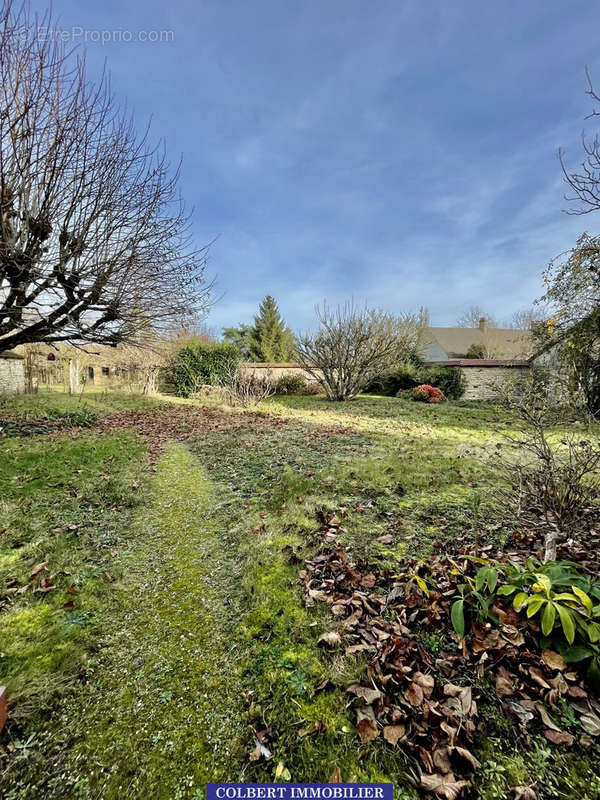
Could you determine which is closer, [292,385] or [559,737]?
[559,737]

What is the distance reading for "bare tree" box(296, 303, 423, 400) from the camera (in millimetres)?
14297

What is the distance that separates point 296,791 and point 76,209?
7.05 m

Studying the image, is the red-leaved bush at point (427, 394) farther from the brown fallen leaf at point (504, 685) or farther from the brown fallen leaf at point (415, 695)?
the brown fallen leaf at point (415, 695)

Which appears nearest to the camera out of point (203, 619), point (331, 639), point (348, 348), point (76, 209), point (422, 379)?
point (331, 639)

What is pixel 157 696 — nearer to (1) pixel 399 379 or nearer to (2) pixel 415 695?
(2) pixel 415 695

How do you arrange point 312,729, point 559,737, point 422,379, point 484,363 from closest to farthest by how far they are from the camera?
point 559,737, point 312,729, point 484,363, point 422,379

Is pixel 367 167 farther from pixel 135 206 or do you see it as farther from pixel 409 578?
pixel 409 578

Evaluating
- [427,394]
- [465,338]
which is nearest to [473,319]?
[465,338]

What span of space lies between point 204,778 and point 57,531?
2.78 metres

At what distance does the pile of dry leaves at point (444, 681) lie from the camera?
1.29 meters

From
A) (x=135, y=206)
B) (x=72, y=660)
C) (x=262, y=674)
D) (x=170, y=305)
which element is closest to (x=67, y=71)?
(x=135, y=206)

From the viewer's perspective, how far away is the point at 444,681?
1.54 m

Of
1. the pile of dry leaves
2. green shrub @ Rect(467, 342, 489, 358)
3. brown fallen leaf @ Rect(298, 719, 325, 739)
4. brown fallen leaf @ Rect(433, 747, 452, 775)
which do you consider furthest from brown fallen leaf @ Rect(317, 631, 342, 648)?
green shrub @ Rect(467, 342, 489, 358)

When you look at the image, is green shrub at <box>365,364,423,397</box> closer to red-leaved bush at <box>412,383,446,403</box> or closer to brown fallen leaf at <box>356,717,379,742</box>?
red-leaved bush at <box>412,383,446,403</box>
